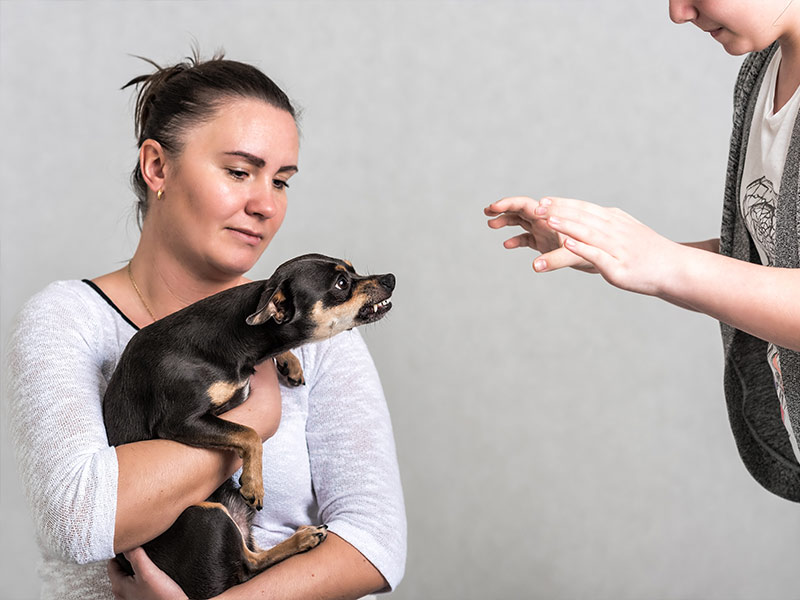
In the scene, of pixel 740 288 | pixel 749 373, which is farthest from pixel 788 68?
pixel 749 373

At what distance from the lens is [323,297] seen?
144 cm

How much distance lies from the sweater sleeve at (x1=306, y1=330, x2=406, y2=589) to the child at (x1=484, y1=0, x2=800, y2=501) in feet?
1.54

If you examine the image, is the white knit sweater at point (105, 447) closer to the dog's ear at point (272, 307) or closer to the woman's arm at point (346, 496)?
the woman's arm at point (346, 496)

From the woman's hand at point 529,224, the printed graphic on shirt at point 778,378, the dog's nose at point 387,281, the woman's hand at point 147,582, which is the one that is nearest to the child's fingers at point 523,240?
the woman's hand at point 529,224

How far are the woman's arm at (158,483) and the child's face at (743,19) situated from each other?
1.09m

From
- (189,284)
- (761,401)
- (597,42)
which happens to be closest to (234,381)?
(189,284)

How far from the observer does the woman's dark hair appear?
173cm

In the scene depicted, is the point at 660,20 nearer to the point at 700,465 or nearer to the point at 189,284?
the point at 700,465

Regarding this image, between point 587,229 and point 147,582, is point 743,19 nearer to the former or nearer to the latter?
point 587,229

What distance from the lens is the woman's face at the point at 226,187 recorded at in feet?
5.51

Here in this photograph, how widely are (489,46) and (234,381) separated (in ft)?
5.97

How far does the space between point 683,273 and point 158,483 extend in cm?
89

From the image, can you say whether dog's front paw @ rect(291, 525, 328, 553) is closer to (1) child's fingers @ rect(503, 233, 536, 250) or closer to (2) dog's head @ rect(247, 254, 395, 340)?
(2) dog's head @ rect(247, 254, 395, 340)

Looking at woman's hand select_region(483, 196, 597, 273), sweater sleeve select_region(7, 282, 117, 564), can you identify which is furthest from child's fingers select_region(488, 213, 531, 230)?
sweater sleeve select_region(7, 282, 117, 564)
